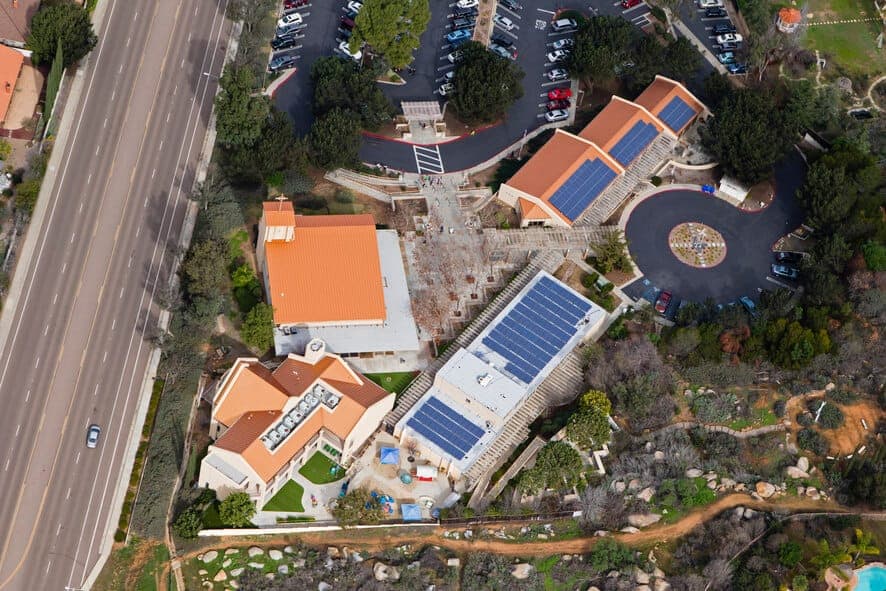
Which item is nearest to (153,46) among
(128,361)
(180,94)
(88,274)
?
(180,94)

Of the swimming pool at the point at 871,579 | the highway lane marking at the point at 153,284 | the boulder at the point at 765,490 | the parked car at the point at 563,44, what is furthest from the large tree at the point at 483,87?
the swimming pool at the point at 871,579

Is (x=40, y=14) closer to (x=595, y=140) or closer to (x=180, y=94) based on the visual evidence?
(x=180, y=94)

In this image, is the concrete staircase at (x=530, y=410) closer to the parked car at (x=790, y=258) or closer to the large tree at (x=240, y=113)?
the parked car at (x=790, y=258)

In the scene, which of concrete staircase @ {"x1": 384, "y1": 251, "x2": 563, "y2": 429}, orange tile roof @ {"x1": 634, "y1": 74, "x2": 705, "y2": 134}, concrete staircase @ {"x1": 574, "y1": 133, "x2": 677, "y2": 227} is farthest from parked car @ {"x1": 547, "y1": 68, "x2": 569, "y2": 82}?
concrete staircase @ {"x1": 384, "y1": 251, "x2": 563, "y2": 429}

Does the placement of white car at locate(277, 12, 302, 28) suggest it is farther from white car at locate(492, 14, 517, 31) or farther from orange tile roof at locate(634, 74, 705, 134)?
orange tile roof at locate(634, 74, 705, 134)

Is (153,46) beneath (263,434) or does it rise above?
above
